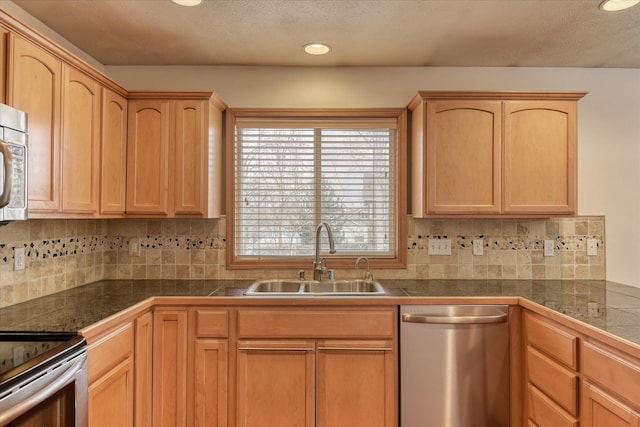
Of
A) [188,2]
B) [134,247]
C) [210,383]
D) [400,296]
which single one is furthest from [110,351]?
[188,2]

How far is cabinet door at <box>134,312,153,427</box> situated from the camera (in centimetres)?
206

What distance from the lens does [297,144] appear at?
2.95 meters

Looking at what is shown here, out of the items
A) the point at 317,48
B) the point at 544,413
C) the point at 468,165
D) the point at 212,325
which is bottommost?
the point at 544,413

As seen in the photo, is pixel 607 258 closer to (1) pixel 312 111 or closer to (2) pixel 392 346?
(2) pixel 392 346

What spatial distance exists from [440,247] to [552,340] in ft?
3.51

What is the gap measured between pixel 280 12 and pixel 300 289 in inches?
65.0

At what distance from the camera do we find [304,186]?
2945mm

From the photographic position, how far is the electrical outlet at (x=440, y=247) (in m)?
2.87

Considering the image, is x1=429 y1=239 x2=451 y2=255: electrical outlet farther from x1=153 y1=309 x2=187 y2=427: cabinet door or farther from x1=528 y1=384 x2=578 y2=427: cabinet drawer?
x1=153 y1=309 x2=187 y2=427: cabinet door

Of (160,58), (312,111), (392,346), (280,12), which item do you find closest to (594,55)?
(312,111)

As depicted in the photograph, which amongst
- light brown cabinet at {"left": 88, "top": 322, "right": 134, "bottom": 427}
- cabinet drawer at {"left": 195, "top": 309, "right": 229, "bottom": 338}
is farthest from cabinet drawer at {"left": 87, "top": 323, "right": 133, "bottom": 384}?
cabinet drawer at {"left": 195, "top": 309, "right": 229, "bottom": 338}

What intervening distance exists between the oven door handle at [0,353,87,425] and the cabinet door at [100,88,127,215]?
3.57 ft

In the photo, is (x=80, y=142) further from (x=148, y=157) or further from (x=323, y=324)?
(x=323, y=324)

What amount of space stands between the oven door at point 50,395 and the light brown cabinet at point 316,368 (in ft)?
2.86
